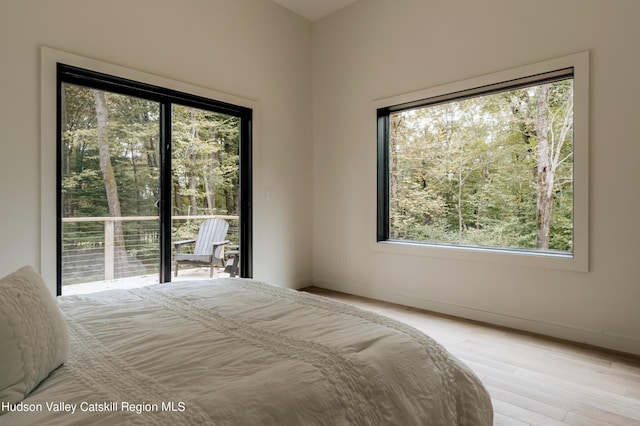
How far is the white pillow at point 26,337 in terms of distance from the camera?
0.85 m

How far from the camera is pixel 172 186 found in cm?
332

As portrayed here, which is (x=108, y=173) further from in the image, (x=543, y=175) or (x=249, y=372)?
(x=543, y=175)

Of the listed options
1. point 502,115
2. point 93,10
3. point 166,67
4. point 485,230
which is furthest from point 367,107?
point 93,10

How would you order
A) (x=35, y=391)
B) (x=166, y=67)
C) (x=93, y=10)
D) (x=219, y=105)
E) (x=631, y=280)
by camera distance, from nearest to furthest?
(x=35, y=391) < (x=631, y=280) < (x=93, y=10) < (x=166, y=67) < (x=219, y=105)

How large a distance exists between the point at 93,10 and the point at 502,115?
3408mm

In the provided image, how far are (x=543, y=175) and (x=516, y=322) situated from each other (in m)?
1.23

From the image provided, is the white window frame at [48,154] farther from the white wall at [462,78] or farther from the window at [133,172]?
the white wall at [462,78]

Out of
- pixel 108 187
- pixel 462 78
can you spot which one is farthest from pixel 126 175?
pixel 462 78

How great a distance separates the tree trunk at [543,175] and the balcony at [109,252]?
3.06 m

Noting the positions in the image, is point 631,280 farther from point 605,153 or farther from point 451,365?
point 451,365

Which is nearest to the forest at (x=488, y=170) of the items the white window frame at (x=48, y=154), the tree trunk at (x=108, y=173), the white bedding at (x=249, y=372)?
the white bedding at (x=249, y=372)

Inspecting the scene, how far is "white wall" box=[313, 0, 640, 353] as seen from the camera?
2613 mm

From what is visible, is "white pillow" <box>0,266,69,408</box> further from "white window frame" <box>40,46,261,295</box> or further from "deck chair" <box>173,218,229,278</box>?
"deck chair" <box>173,218,229,278</box>

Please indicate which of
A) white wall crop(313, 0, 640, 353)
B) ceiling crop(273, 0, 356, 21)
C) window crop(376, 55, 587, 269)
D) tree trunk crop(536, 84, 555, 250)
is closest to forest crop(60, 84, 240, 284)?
white wall crop(313, 0, 640, 353)
